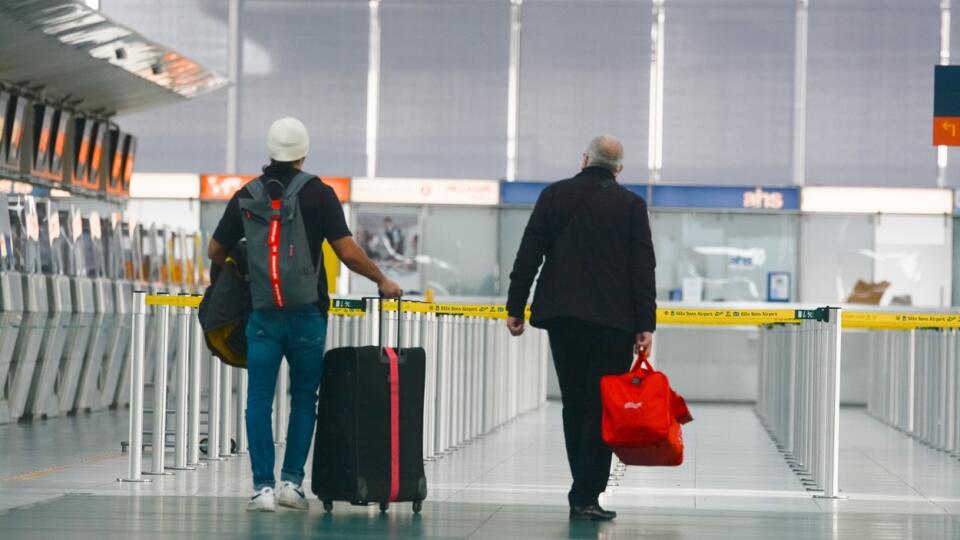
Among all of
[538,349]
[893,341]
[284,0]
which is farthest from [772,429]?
[284,0]

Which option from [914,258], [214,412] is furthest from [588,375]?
[914,258]

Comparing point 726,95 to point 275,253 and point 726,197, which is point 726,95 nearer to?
point 726,197

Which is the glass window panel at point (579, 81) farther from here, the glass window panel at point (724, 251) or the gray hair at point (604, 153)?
the gray hair at point (604, 153)

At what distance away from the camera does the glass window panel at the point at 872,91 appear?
944 inches

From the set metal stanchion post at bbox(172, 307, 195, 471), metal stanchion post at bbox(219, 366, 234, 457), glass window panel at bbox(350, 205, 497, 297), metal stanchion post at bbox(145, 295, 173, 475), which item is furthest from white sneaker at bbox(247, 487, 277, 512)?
glass window panel at bbox(350, 205, 497, 297)

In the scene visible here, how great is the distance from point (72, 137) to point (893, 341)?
757 cm

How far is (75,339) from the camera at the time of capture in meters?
15.0

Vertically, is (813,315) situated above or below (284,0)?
below

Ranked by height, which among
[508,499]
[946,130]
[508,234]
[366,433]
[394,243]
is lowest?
[508,499]

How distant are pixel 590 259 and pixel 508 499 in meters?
1.47

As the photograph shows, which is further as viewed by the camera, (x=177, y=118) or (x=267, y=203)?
(x=177, y=118)

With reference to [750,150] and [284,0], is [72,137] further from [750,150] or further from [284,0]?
[750,150]

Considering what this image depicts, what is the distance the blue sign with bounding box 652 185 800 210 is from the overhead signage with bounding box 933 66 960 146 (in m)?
10.9

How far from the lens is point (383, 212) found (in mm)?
22734
